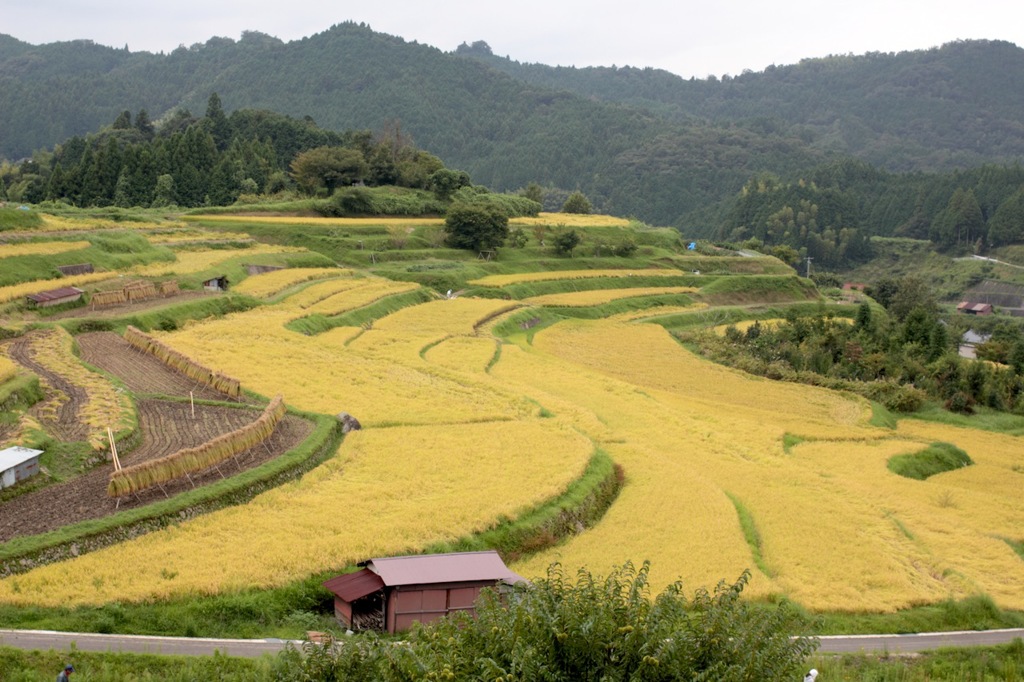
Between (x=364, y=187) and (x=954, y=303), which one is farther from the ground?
(x=364, y=187)

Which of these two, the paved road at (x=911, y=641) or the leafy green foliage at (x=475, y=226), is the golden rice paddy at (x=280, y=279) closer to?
the leafy green foliage at (x=475, y=226)

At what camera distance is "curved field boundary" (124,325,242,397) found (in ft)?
87.0

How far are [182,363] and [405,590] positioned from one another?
15317 millimetres

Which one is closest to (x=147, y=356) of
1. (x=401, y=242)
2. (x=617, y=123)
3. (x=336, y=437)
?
(x=336, y=437)

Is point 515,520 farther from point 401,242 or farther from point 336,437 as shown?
point 401,242

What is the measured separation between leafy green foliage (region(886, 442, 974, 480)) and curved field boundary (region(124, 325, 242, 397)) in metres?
18.3

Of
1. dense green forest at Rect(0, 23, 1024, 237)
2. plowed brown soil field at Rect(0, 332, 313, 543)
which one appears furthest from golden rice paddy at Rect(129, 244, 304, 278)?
dense green forest at Rect(0, 23, 1024, 237)

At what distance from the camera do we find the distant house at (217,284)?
42444mm

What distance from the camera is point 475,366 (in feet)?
113

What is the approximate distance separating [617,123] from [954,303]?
91720 mm

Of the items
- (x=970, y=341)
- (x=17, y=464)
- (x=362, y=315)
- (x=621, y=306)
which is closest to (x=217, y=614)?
(x=17, y=464)

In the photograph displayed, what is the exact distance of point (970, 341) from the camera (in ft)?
203

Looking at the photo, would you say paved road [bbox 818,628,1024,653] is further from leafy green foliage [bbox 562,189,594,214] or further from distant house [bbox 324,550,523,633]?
leafy green foliage [bbox 562,189,594,214]

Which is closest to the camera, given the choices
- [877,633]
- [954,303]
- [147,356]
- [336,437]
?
[877,633]
